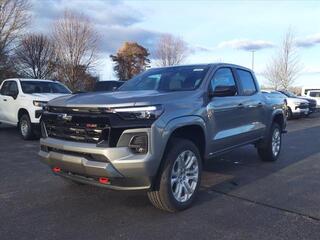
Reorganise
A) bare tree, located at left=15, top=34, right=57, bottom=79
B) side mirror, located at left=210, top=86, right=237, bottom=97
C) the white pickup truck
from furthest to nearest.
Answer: bare tree, located at left=15, top=34, right=57, bottom=79 → the white pickup truck → side mirror, located at left=210, top=86, right=237, bottom=97

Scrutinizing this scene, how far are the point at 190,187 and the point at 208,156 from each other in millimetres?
673

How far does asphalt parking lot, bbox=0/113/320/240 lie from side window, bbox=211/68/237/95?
153 cm

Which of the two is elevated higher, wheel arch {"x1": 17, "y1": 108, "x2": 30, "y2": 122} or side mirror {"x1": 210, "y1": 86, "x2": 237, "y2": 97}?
side mirror {"x1": 210, "y1": 86, "x2": 237, "y2": 97}

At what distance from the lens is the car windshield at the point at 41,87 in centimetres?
1174

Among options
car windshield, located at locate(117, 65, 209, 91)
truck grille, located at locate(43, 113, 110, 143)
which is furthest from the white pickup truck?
truck grille, located at locate(43, 113, 110, 143)

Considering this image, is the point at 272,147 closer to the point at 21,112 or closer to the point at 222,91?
the point at 222,91

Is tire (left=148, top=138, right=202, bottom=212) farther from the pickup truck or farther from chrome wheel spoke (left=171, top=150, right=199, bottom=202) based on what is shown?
the pickup truck

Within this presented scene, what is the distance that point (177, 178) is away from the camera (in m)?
4.91

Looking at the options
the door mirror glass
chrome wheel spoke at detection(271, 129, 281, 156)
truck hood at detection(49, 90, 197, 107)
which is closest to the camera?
truck hood at detection(49, 90, 197, 107)

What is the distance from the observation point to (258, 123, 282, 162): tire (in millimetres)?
7969

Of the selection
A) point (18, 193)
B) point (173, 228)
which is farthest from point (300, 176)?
point (18, 193)

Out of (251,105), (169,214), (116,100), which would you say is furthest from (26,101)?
(169,214)

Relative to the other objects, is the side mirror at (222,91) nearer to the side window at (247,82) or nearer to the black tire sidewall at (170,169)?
the black tire sidewall at (170,169)

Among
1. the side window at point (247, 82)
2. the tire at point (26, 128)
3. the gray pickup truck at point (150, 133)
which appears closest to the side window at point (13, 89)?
the tire at point (26, 128)
